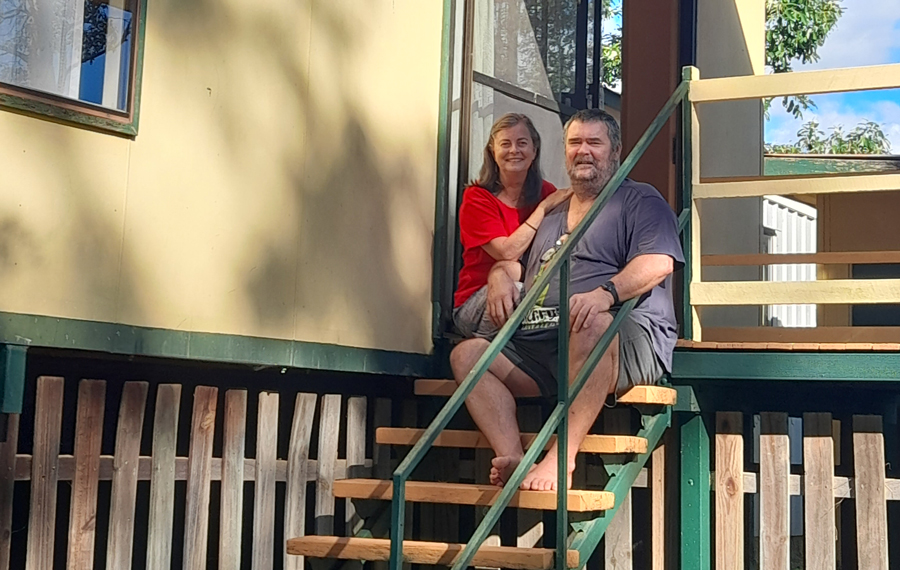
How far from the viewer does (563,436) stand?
442cm

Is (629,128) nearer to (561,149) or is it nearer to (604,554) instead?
(561,149)

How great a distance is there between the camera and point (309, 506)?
5262mm

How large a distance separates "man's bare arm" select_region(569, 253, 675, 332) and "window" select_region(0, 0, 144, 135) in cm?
178

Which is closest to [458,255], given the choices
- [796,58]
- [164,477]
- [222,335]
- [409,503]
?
[409,503]

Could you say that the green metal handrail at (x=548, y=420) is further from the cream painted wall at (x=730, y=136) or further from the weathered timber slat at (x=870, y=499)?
the cream painted wall at (x=730, y=136)

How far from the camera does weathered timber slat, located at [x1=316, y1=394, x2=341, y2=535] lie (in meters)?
5.21

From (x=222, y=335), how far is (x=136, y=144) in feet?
2.56

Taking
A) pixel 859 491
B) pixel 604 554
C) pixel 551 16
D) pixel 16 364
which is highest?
pixel 551 16

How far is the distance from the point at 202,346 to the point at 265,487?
710 millimetres

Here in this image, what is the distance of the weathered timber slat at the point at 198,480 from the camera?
4.60 m

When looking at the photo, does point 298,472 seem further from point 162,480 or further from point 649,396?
point 649,396

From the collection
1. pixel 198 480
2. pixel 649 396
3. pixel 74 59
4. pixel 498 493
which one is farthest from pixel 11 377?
pixel 649 396

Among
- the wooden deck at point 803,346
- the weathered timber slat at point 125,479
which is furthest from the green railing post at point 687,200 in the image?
the weathered timber slat at point 125,479

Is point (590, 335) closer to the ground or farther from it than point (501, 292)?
closer to the ground
